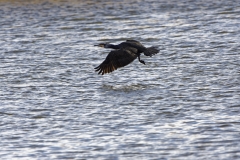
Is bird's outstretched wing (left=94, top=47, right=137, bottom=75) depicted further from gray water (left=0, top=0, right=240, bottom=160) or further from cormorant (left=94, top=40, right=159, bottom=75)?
gray water (left=0, top=0, right=240, bottom=160)

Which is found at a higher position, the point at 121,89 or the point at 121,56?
the point at 121,56

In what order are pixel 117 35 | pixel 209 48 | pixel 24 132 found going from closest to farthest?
1. pixel 24 132
2. pixel 209 48
3. pixel 117 35

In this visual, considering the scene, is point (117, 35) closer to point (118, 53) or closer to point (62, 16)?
point (62, 16)

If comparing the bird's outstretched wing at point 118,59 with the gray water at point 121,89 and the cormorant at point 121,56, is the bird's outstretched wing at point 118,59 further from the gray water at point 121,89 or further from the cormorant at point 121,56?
the gray water at point 121,89

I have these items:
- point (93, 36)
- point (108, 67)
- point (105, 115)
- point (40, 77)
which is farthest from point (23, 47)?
point (105, 115)

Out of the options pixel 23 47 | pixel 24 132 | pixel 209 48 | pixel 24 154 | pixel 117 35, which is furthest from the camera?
pixel 117 35

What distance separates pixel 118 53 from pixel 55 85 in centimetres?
138

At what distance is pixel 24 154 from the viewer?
8.50 meters

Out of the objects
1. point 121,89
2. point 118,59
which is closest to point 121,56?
point 118,59

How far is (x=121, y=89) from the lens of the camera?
12.5 m

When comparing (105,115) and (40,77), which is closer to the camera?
(105,115)

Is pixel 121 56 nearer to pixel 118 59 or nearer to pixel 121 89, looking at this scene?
pixel 118 59

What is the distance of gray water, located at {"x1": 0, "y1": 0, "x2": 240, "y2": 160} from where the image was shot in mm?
8766

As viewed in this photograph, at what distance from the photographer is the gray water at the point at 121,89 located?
8.77 meters
